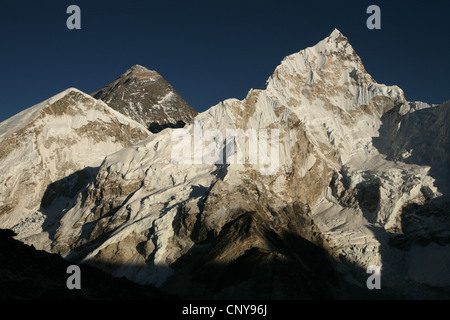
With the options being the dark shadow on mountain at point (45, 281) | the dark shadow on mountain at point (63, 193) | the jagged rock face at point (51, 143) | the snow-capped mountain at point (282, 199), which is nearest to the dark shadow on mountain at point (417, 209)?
the snow-capped mountain at point (282, 199)

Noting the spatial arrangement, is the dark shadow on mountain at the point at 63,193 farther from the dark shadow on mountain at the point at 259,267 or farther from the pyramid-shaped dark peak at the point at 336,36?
the pyramid-shaped dark peak at the point at 336,36

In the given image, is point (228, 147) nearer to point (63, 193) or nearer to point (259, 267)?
point (259, 267)

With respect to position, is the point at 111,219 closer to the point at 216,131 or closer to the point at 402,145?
the point at 216,131

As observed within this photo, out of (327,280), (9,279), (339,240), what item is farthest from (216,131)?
(9,279)

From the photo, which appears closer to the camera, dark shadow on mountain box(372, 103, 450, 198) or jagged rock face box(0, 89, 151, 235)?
dark shadow on mountain box(372, 103, 450, 198)

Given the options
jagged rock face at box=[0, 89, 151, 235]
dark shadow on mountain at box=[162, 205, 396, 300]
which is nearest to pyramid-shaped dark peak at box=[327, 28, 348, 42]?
jagged rock face at box=[0, 89, 151, 235]

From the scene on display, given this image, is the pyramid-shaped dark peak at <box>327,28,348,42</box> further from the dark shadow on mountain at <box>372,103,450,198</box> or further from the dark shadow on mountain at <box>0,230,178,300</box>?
the dark shadow on mountain at <box>0,230,178,300</box>

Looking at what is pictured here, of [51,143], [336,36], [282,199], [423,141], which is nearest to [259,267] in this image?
[282,199]
